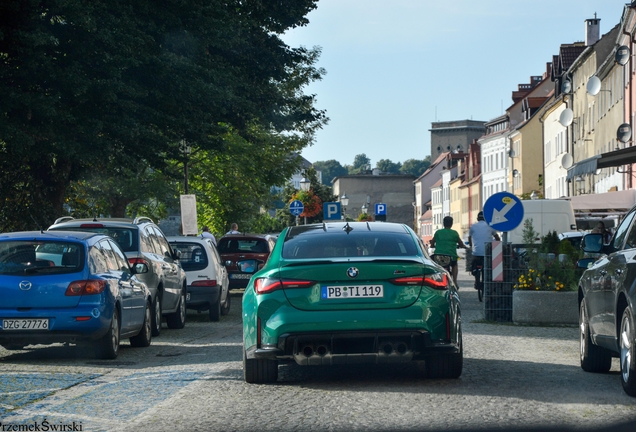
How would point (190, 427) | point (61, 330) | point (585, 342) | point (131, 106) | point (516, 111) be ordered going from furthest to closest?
point (516, 111)
point (131, 106)
point (61, 330)
point (585, 342)
point (190, 427)

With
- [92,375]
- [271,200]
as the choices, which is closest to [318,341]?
[92,375]

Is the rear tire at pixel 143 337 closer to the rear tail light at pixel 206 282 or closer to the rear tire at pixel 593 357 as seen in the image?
the rear tail light at pixel 206 282

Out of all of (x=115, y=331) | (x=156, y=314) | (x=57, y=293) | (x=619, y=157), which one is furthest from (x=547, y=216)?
(x=57, y=293)

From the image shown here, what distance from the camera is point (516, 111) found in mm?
101812

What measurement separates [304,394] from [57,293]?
14.4ft

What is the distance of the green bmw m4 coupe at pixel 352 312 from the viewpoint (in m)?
9.39

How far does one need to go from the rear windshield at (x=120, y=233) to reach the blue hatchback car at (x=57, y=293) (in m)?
3.35

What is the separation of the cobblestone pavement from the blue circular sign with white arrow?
592cm

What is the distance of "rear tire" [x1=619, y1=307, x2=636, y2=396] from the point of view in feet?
28.7

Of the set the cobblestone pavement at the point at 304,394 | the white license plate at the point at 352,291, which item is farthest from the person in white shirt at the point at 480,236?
the white license plate at the point at 352,291

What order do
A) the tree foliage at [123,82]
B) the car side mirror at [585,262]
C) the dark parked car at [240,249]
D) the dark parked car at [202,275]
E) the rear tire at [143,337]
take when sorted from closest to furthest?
the car side mirror at [585,262]
the rear tire at [143,337]
the dark parked car at [202,275]
the tree foliage at [123,82]
the dark parked car at [240,249]

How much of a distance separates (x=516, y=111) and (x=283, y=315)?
94.9m

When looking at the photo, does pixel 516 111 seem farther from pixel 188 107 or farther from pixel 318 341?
pixel 318 341

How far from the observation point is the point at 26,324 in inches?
487
